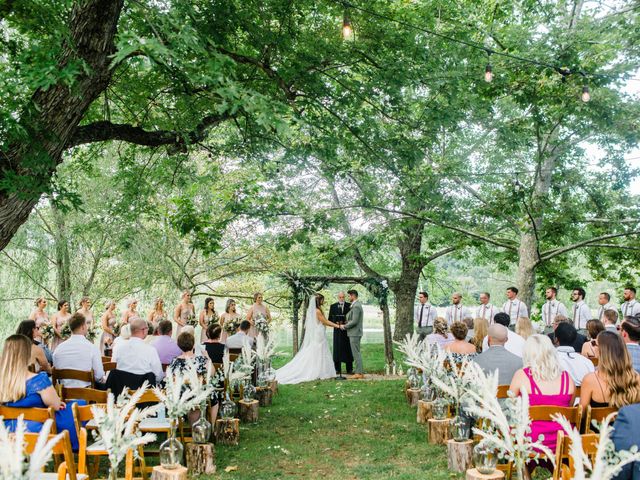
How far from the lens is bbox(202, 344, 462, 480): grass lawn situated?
658 cm

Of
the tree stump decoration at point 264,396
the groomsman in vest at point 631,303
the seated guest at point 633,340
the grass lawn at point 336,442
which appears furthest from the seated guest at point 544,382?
the groomsman in vest at point 631,303

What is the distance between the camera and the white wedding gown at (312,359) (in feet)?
45.8

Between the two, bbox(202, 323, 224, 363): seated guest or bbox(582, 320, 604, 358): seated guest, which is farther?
bbox(202, 323, 224, 363): seated guest

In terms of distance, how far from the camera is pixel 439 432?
7469 millimetres

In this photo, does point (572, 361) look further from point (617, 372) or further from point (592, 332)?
point (617, 372)

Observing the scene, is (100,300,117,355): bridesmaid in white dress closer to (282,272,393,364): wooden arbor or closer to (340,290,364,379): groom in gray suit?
(282,272,393,364): wooden arbor

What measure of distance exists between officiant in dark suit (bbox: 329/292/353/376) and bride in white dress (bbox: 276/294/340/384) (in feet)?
0.61

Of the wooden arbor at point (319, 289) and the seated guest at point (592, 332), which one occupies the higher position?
the wooden arbor at point (319, 289)

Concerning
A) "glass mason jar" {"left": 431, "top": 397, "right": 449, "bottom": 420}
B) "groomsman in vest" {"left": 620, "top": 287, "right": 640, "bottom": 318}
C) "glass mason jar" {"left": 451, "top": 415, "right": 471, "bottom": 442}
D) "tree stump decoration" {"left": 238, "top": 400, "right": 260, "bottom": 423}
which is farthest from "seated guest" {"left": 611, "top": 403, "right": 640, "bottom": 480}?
"groomsman in vest" {"left": 620, "top": 287, "right": 640, "bottom": 318}

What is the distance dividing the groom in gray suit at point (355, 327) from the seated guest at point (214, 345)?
5295mm

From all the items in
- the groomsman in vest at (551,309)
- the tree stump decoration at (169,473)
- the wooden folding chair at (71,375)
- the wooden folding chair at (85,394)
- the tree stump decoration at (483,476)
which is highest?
the groomsman in vest at (551,309)

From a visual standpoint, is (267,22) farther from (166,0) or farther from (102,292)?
(102,292)

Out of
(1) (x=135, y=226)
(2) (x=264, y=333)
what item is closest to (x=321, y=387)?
(2) (x=264, y=333)

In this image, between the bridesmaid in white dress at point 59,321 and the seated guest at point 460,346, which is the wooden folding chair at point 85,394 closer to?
the seated guest at point 460,346
